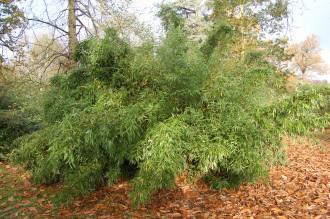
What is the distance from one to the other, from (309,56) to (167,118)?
23.8 m

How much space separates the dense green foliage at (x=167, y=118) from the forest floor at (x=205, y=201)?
0.29 m

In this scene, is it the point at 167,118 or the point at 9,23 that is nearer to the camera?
the point at 167,118

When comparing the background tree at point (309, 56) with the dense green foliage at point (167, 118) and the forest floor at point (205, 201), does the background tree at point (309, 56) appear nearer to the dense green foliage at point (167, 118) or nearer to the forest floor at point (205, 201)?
the forest floor at point (205, 201)

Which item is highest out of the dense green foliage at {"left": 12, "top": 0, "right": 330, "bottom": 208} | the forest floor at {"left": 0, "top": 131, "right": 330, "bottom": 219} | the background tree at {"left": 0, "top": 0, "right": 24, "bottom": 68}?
the background tree at {"left": 0, "top": 0, "right": 24, "bottom": 68}

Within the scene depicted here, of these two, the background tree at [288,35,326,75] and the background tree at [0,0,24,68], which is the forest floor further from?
the background tree at [288,35,326,75]

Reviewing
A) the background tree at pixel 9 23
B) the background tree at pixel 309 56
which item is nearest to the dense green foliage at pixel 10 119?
the background tree at pixel 9 23

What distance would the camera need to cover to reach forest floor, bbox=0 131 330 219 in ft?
10.9

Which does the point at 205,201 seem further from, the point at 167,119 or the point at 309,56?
the point at 309,56

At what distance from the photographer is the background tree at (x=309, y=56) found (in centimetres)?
2347

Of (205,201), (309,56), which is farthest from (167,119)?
(309,56)

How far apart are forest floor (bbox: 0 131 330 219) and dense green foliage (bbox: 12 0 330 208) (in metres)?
0.29

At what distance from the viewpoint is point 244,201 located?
3559 millimetres

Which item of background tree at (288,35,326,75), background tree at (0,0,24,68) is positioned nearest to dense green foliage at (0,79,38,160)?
background tree at (0,0,24,68)

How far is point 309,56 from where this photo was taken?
23.9 metres
